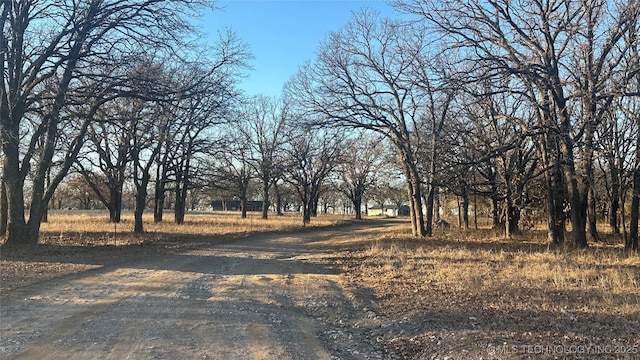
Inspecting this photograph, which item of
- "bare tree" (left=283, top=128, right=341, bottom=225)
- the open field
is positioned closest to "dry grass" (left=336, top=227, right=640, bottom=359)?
the open field

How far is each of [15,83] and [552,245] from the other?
22.0 meters

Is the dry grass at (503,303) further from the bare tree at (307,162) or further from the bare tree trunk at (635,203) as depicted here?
the bare tree at (307,162)

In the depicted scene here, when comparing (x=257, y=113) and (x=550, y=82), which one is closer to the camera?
(x=550, y=82)

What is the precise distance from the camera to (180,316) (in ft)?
23.9

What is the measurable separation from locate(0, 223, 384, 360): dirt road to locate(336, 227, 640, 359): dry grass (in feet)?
2.97

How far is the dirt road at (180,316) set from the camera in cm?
568

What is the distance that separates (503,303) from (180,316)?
17.8ft

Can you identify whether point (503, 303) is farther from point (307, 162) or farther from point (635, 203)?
point (307, 162)

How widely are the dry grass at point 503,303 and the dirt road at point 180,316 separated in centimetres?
91

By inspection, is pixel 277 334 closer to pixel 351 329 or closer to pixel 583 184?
pixel 351 329

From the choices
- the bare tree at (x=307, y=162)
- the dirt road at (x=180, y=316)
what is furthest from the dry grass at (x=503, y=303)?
the bare tree at (x=307, y=162)

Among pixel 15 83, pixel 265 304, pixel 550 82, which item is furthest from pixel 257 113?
pixel 265 304

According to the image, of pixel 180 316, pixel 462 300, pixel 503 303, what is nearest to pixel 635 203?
pixel 503 303

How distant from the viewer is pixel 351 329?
712 cm
